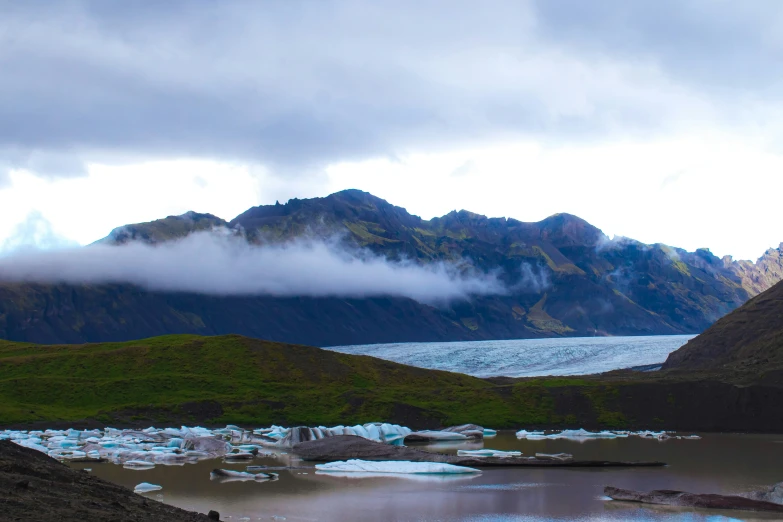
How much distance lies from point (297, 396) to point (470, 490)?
47287mm

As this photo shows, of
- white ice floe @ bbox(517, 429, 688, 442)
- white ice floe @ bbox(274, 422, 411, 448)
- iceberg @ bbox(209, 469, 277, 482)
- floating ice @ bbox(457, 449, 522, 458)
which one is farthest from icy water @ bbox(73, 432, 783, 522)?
white ice floe @ bbox(517, 429, 688, 442)

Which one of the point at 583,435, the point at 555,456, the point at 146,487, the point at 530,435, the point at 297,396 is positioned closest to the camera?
the point at 146,487

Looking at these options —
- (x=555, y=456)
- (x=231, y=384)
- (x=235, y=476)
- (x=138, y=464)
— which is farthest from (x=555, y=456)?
(x=231, y=384)

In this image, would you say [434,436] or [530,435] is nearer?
[434,436]

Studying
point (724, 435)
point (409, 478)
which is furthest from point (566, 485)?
point (724, 435)

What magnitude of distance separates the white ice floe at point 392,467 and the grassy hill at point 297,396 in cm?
2849

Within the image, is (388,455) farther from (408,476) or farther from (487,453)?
(487,453)

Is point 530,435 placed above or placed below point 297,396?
below

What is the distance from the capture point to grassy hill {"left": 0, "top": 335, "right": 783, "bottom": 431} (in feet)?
255

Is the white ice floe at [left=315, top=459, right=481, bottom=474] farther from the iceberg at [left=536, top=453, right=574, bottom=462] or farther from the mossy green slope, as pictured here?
the mossy green slope

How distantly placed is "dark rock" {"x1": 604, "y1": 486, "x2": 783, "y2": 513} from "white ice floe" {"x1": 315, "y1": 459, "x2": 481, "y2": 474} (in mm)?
10926

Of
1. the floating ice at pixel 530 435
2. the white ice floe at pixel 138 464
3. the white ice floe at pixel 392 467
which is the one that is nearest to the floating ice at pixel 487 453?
the white ice floe at pixel 392 467

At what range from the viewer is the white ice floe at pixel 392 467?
46.4 meters

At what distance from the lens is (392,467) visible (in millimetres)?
47094
